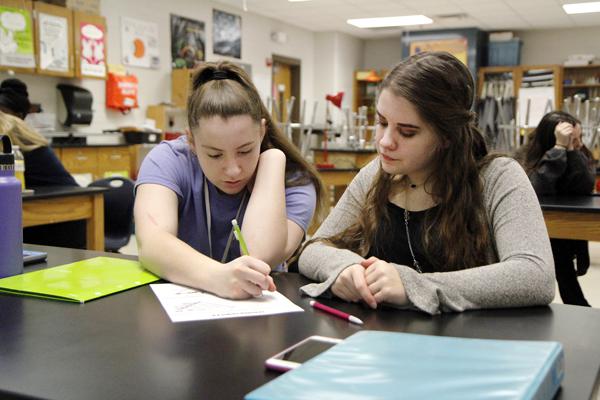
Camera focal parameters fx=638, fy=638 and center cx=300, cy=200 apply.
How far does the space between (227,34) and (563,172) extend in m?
5.89

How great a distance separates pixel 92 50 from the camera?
6137 mm

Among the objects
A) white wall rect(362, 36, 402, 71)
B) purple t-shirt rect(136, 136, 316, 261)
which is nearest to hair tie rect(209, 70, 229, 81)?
purple t-shirt rect(136, 136, 316, 261)

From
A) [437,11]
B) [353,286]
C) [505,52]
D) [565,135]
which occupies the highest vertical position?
[437,11]

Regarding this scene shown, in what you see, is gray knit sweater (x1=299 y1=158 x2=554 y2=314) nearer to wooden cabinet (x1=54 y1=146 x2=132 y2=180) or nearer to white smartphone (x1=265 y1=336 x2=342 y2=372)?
Result: white smartphone (x1=265 y1=336 x2=342 y2=372)

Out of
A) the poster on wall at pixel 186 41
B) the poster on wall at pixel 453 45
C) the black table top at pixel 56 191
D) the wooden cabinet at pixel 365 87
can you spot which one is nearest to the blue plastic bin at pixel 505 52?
the poster on wall at pixel 453 45

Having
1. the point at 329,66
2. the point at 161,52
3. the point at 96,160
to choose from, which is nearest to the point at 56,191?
the point at 96,160

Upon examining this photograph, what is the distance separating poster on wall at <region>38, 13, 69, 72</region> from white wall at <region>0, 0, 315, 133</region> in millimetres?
269

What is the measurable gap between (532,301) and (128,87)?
6.13 metres

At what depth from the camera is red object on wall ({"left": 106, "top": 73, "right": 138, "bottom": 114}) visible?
6529mm

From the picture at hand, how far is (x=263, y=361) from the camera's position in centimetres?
78

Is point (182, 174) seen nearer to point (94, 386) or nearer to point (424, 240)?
point (424, 240)

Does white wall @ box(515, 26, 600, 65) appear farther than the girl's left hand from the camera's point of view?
Yes

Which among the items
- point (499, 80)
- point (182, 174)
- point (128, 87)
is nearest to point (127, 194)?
point (182, 174)

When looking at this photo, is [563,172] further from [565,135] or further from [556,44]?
[556,44]
